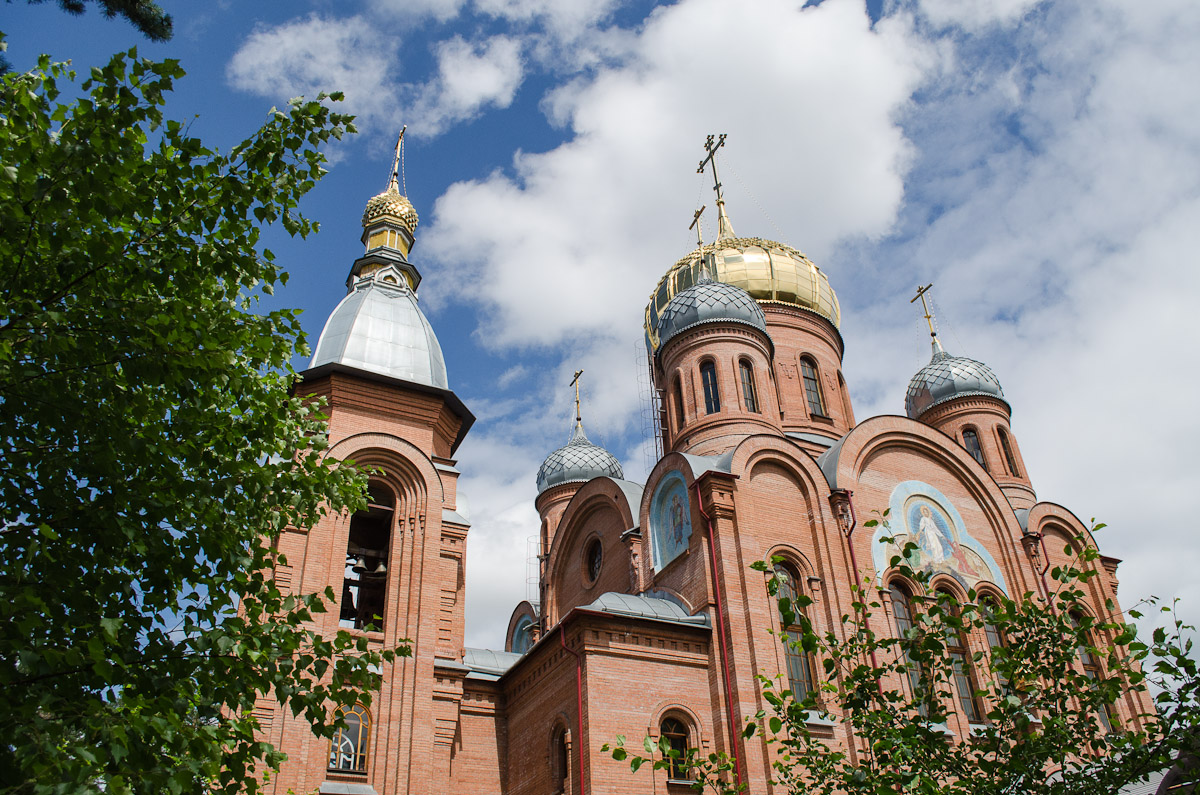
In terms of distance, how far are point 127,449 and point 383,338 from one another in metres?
10.9

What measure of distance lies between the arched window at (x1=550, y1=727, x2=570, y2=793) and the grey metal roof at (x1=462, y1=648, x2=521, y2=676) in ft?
9.57

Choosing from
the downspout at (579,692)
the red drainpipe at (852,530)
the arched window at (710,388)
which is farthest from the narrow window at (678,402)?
the downspout at (579,692)

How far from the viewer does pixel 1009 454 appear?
22.2 metres

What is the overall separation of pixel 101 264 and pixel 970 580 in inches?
622

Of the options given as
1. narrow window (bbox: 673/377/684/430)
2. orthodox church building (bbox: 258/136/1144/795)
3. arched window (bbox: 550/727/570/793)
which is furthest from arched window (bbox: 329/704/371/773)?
narrow window (bbox: 673/377/684/430)

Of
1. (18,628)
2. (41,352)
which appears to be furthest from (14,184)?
(18,628)

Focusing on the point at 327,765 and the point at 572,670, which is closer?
the point at 327,765

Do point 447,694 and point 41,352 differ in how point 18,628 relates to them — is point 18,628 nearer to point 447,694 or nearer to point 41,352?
point 41,352

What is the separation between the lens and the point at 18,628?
4227mm

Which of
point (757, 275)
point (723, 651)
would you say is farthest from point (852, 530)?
point (757, 275)

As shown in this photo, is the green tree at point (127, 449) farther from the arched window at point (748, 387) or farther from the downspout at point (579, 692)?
the arched window at point (748, 387)

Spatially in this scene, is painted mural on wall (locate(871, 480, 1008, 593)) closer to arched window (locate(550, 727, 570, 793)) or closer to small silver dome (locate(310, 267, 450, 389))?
arched window (locate(550, 727, 570, 793))

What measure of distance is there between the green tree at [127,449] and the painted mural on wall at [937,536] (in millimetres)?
12753

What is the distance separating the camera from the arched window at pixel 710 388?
748 inches
